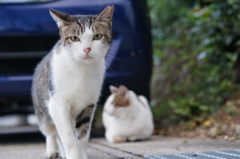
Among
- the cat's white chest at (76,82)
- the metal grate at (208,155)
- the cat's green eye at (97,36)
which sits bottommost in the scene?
the metal grate at (208,155)

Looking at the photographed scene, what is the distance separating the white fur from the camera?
10.0 ft

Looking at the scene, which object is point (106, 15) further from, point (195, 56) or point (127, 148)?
point (195, 56)

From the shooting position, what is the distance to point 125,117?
438 centimetres

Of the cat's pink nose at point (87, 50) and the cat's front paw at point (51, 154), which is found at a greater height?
the cat's pink nose at point (87, 50)

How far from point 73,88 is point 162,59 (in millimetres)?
4545

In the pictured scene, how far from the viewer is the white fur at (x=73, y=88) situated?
10.0 feet

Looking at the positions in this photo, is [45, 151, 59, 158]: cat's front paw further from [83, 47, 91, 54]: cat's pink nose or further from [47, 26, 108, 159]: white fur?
[83, 47, 91, 54]: cat's pink nose

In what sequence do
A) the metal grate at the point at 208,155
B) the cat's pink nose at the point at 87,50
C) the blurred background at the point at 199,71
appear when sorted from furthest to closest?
the blurred background at the point at 199,71
the metal grate at the point at 208,155
the cat's pink nose at the point at 87,50

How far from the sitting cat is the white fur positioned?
108 centimetres

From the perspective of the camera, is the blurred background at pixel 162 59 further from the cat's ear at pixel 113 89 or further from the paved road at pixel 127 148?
the paved road at pixel 127 148

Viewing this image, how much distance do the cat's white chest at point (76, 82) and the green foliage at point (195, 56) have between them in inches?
85.1

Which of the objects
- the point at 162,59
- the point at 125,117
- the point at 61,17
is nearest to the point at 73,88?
the point at 61,17

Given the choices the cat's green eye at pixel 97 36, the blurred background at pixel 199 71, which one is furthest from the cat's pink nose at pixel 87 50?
the blurred background at pixel 199 71

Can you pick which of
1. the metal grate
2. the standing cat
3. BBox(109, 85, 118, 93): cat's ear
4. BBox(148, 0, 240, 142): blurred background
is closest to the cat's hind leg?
the standing cat
